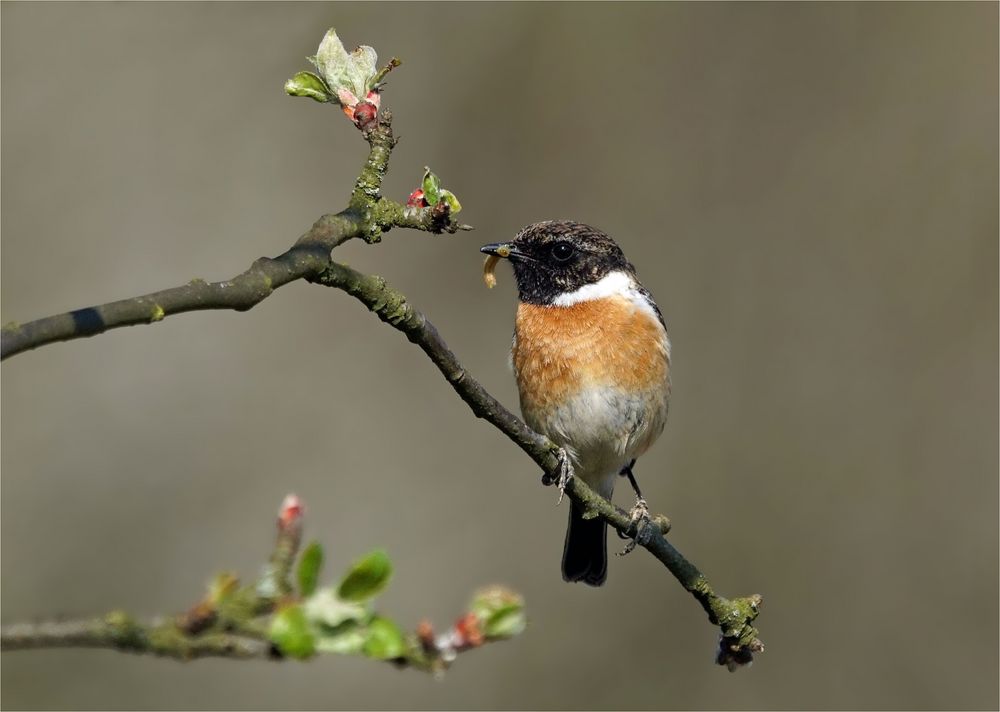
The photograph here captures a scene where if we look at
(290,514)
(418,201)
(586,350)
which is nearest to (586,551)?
(586,350)

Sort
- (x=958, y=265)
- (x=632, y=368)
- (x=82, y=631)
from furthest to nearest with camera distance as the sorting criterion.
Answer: (x=958, y=265)
(x=632, y=368)
(x=82, y=631)

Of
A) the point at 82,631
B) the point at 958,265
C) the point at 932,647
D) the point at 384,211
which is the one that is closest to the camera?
the point at 82,631

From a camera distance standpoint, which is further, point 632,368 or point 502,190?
point 502,190

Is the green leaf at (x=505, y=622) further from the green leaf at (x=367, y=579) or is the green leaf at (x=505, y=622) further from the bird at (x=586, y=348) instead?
the bird at (x=586, y=348)

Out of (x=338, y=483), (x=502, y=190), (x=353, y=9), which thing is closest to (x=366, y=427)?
(x=338, y=483)

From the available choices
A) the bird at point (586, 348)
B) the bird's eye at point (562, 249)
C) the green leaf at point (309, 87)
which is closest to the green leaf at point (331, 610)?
the green leaf at point (309, 87)

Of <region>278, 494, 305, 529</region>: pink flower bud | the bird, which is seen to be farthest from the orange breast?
<region>278, 494, 305, 529</region>: pink flower bud

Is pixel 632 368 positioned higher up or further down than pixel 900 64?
further down

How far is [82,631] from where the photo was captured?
160cm

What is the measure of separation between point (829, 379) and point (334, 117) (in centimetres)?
440

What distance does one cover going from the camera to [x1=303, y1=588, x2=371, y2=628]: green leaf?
1773 mm

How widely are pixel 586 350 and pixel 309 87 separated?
2.50 meters

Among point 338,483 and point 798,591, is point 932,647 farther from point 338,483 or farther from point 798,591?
point 338,483

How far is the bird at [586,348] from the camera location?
5055 mm
